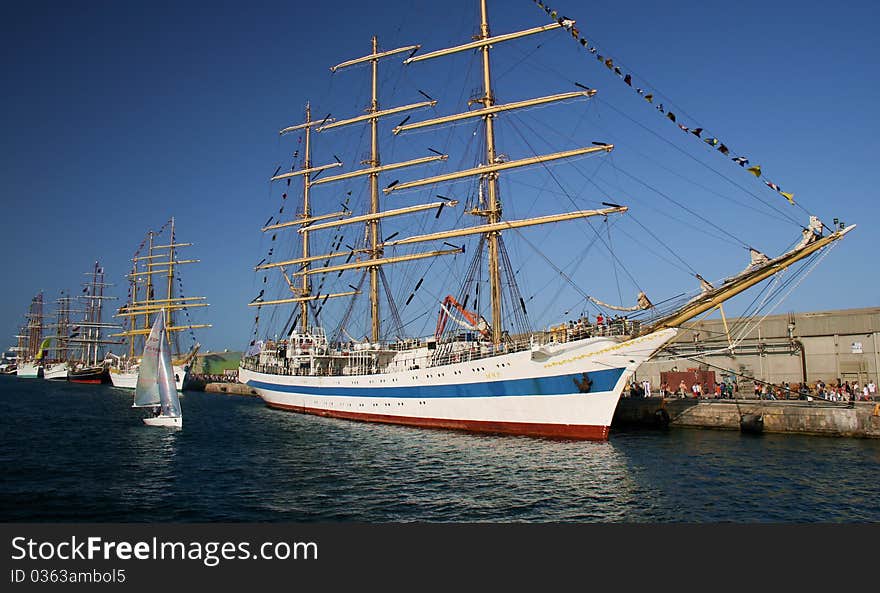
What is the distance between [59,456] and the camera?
77.5 feet

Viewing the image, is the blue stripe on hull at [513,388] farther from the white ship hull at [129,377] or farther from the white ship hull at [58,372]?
the white ship hull at [58,372]

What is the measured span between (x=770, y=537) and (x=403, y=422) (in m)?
25.5

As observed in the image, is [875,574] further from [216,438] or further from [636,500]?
[216,438]

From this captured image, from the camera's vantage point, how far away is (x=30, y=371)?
131000mm

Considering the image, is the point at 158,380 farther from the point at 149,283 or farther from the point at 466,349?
the point at 149,283

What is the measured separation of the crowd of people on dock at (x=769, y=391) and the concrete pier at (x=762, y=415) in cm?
118

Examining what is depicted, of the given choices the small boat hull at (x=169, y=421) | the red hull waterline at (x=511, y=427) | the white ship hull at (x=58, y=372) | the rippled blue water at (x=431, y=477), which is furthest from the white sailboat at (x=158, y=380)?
the white ship hull at (x=58, y=372)

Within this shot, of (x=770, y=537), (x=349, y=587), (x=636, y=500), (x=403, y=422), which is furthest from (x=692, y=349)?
(x=349, y=587)

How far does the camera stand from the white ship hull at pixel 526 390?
2642cm

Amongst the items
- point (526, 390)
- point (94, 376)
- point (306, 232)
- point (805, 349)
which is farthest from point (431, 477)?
point (94, 376)

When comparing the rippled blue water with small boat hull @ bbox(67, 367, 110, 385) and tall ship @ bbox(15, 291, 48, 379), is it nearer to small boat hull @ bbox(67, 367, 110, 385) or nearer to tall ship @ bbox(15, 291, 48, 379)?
small boat hull @ bbox(67, 367, 110, 385)

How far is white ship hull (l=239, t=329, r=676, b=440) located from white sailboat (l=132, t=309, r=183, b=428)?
39.8ft

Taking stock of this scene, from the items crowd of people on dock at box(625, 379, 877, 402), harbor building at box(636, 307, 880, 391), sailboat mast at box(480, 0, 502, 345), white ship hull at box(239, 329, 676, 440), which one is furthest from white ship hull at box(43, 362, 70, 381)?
harbor building at box(636, 307, 880, 391)

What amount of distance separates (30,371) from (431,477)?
145189 mm
